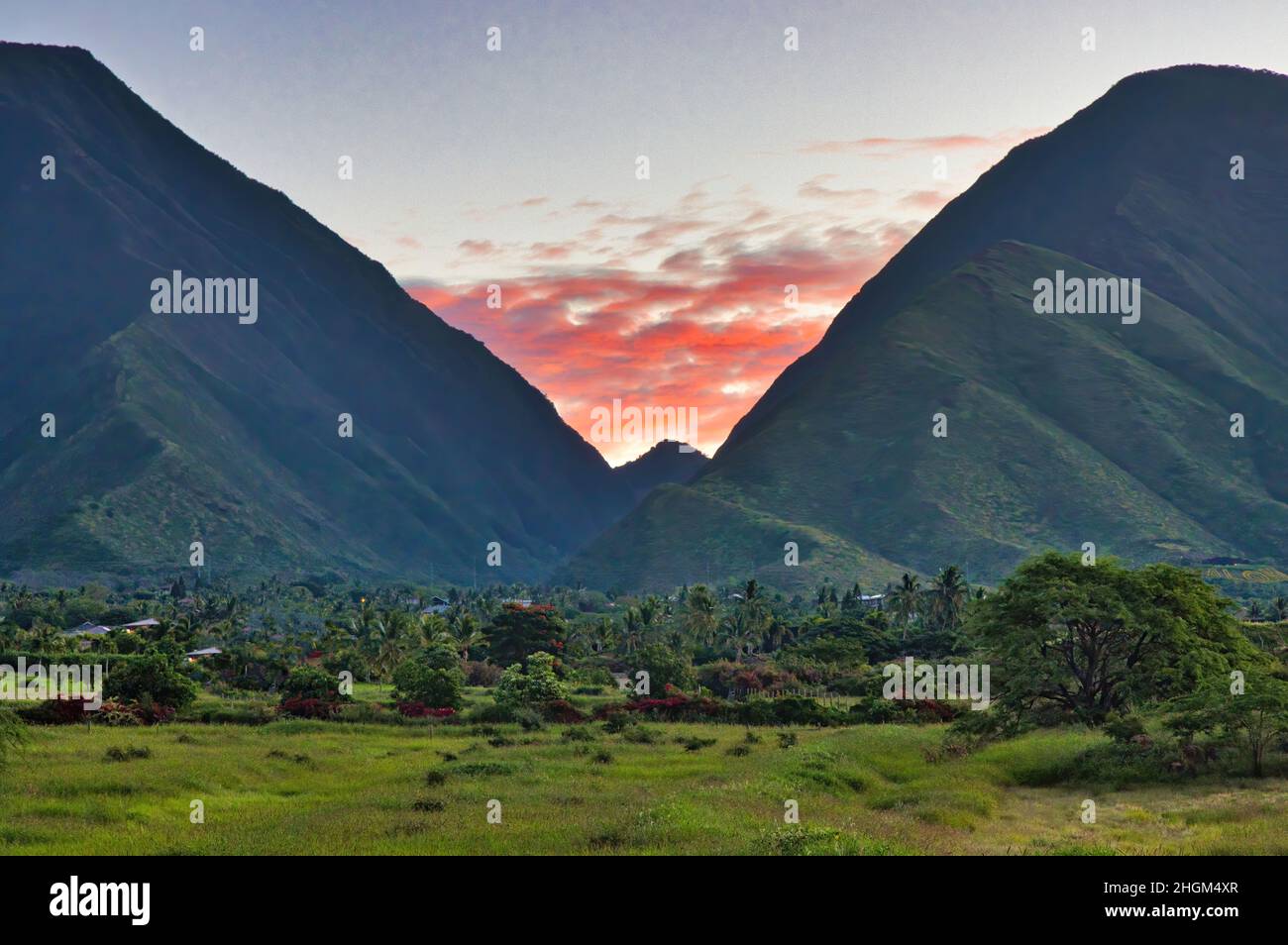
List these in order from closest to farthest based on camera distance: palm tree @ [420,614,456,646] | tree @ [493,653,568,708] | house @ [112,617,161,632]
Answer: tree @ [493,653,568,708] < palm tree @ [420,614,456,646] < house @ [112,617,161,632]

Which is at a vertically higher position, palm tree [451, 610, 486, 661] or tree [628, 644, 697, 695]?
palm tree [451, 610, 486, 661]

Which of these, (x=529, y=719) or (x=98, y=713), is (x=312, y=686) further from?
(x=529, y=719)

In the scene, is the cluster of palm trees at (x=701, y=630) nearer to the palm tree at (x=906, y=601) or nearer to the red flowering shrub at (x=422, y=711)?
the palm tree at (x=906, y=601)

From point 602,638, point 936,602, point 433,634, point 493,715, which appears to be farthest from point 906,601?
point 493,715

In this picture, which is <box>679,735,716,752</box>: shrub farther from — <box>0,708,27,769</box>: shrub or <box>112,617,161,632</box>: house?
<box>112,617,161,632</box>: house

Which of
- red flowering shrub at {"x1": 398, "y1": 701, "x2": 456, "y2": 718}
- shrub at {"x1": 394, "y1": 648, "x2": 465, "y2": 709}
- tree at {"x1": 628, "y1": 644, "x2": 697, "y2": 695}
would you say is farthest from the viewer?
tree at {"x1": 628, "y1": 644, "x2": 697, "y2": 695}

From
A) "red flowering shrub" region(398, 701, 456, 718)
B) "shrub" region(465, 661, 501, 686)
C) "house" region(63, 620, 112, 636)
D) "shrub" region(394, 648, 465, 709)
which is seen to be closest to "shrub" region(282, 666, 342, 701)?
"shrub" region(394, 648, 465, 709)

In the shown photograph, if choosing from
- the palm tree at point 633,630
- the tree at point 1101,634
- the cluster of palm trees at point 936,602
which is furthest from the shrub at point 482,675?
the tree at point 1101,634
